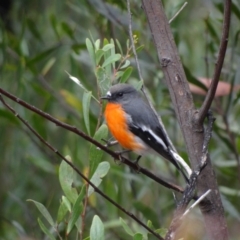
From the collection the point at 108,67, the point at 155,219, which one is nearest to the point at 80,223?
the point at 108,67

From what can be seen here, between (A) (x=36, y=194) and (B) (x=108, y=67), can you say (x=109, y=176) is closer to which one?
(A) (x=36, y=194)

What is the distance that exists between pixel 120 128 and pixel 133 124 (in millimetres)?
65

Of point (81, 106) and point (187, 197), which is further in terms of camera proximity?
point (81, 106)

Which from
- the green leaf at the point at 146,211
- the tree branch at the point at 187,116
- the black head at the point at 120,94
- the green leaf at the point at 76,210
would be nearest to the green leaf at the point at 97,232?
the green leaf at the point at 76,210

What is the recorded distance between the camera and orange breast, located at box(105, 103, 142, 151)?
2.84 metres

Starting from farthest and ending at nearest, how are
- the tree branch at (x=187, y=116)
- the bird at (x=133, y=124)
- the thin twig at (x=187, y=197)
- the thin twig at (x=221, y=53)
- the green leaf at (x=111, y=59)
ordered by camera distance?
the bird at (x=133, y=124) < the green leaf at (x=111, y=59) < the tree branch at (x=187, y=116) < the thin twig at (x=221, y=53) < the thin twig at (x=187, y=197)

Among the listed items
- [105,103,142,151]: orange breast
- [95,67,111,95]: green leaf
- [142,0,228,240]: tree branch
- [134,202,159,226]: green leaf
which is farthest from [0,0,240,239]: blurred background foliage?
[142,0,228,240]: tree branch

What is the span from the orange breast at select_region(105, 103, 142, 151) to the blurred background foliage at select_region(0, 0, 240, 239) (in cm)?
13

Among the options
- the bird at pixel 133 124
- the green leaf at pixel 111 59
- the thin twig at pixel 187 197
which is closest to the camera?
the thin twig at pixel 187 197

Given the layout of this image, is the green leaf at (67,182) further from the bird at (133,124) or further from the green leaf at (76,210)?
the bird at (133,124)

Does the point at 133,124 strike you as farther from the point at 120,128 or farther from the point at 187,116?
the point at 187,116

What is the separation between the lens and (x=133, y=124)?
9.61ft

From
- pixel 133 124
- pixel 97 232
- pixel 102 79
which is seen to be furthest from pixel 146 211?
pixel 97 232

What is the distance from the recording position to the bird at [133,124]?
9.05 ft
